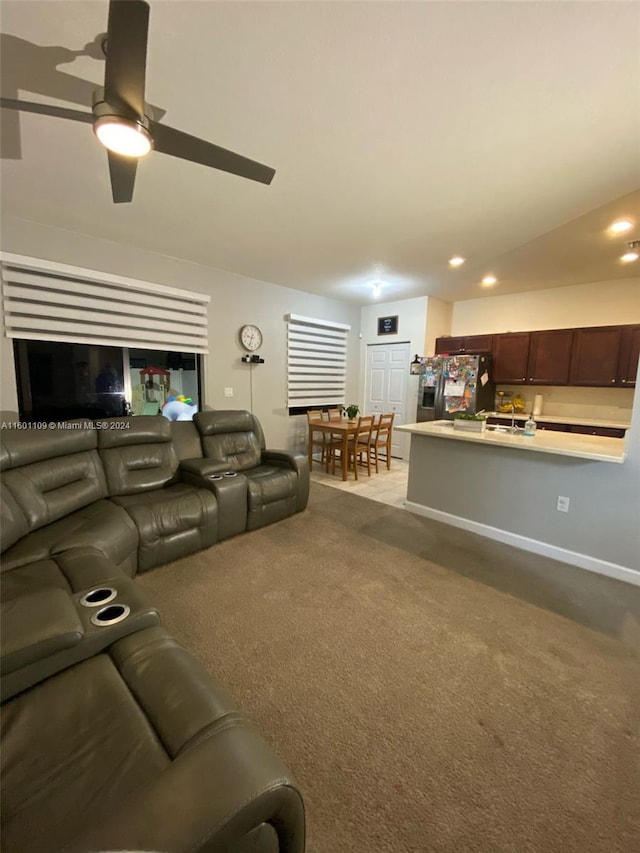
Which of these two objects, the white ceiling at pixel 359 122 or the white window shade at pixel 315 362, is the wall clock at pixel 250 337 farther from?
the white ceiling at pixel 359 122

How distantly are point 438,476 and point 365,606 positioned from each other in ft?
5.80

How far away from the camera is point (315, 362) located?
18.9ft

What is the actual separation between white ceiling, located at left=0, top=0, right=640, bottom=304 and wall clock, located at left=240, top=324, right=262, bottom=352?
1407 mm

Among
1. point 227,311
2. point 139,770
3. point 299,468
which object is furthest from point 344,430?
point 139,770

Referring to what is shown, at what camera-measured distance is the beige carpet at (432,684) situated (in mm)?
1147

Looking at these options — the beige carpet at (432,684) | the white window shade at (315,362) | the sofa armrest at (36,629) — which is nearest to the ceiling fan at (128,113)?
the sofa armrest at (36,629)

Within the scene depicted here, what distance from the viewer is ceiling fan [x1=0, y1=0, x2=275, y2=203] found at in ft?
3.59

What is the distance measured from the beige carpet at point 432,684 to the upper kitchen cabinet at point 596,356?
3.12 metres

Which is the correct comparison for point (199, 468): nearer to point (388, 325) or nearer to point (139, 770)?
point (139, 770)

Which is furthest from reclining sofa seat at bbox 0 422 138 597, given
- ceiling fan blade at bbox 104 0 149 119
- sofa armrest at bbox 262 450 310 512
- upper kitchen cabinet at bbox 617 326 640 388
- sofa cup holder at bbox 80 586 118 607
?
upper kitchen cabinet at bbox 617 326 640 388

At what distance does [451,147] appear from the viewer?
2.02m

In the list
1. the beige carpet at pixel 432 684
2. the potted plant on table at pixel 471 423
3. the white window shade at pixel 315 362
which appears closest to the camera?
the beige carpet at pixel 432 684

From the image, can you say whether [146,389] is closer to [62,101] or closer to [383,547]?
[62,101]

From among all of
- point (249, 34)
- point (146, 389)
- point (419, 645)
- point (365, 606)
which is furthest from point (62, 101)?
point (419, 645)
